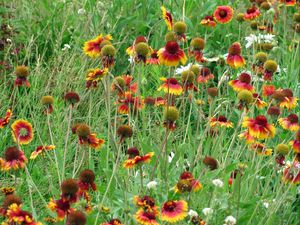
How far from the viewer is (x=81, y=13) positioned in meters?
4.03

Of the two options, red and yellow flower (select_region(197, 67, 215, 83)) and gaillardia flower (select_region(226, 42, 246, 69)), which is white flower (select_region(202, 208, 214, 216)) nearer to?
gaillardia flower (select_region(226, 42, 246, 69))

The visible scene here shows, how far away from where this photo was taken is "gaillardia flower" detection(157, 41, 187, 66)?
2.12 meters

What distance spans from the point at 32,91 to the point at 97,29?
78cm

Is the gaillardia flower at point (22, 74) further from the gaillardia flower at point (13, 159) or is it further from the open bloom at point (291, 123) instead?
the open bloom at point (291, 123)

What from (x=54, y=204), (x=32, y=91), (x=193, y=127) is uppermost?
(x=54, y=204)

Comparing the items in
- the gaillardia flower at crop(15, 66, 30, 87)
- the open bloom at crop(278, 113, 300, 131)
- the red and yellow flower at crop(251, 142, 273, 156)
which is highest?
the gaillardia flower at crop(15, 66, 30, 87)

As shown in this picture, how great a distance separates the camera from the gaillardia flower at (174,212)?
1750mm

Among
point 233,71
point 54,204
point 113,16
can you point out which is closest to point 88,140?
point 54,204

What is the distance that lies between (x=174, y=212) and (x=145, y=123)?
36.9 inches

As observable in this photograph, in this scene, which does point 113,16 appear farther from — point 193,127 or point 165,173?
point 165,173

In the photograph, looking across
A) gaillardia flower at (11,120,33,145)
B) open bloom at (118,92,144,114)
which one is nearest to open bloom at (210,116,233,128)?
open bloom at (118,92,144,114)

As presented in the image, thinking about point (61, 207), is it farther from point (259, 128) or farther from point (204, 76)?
point (204, 76)

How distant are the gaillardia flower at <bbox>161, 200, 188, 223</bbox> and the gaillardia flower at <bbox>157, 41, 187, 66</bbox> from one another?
49cm

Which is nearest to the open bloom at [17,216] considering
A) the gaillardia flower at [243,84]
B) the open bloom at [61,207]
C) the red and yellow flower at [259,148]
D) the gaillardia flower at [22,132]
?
the open bloom at [61,207]
